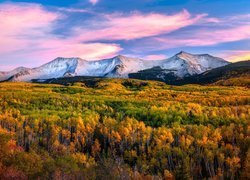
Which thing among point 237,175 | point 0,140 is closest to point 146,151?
point 237,175

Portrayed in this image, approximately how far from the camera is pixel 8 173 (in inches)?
2288

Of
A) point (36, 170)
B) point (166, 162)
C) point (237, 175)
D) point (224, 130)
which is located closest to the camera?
point (36, 170)

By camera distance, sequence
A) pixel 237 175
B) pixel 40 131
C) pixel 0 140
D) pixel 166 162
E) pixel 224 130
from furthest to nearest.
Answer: pixel 40 131, pixel 224 130, pixel 166 162, pixel 237 175, pixel 0 140

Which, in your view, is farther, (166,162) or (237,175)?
(166,162)

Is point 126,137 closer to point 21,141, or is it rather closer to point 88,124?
point 88,124

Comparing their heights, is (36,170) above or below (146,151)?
above

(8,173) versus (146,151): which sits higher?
(8,173)

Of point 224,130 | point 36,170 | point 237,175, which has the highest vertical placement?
point 36,170

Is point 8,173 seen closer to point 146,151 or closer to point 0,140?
point 0,140

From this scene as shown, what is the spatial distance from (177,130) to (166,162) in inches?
1237

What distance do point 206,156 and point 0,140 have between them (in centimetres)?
8820

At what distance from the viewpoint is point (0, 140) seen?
7975 centimetres

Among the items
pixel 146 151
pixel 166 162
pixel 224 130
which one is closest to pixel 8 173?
pixel 166 162

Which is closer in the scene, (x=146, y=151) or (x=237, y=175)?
(x=237, y=175)
